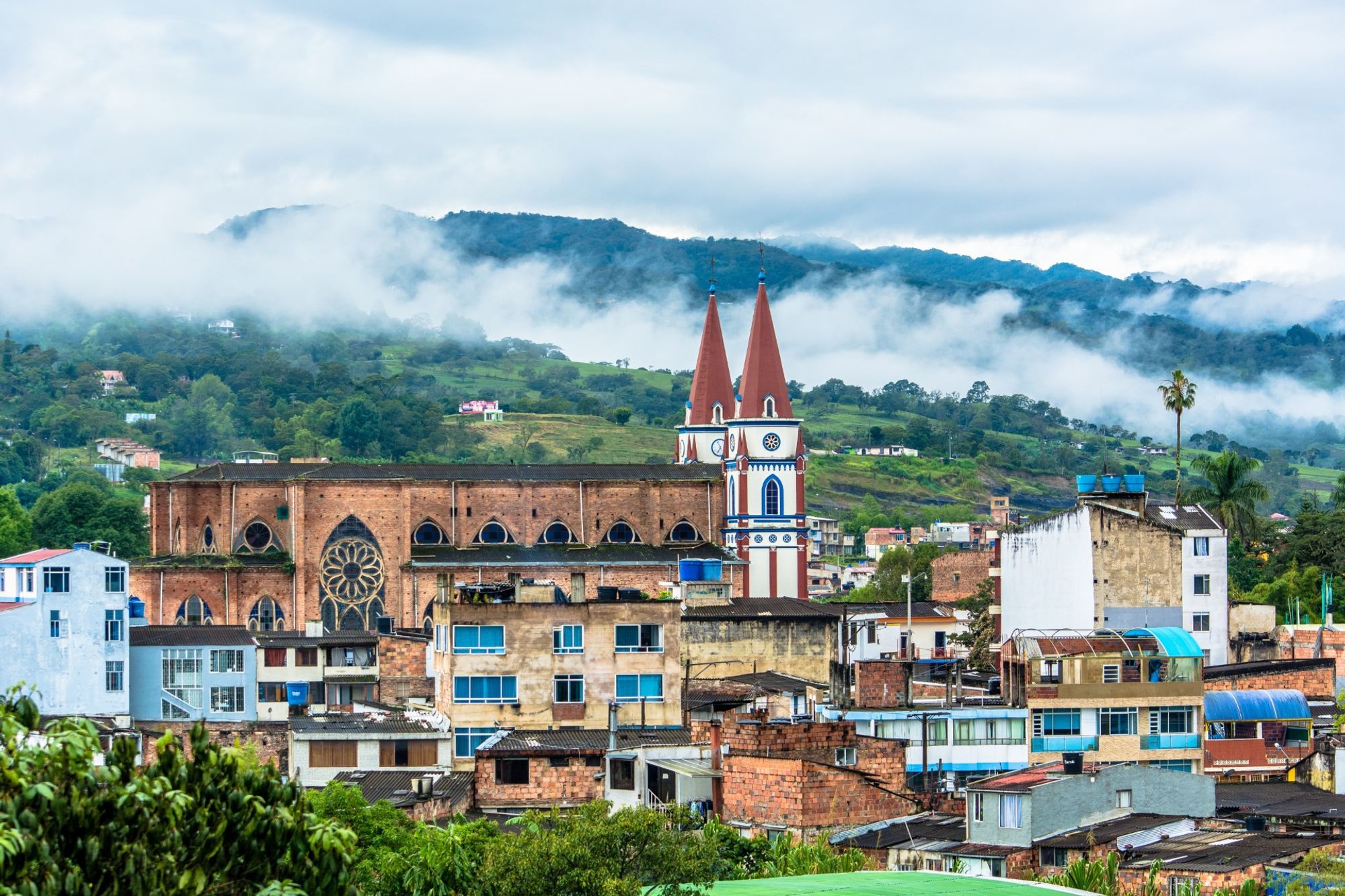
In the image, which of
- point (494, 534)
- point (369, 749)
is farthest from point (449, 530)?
Result: point (369, 749)

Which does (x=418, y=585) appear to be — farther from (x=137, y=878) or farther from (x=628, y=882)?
(x=137, y=878)

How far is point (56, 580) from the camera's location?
54656mm

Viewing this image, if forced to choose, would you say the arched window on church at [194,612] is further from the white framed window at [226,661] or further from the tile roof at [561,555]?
the white framed window at [226,661]

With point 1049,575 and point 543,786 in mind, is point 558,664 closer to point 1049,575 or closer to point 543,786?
point 543,786

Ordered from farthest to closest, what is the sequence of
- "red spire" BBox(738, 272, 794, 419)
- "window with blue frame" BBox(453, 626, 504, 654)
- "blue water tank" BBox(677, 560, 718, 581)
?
"red spire" BBox(738, 272, 794, 419) < "blue water tank" BBox(677, 560, 718, 581) < "window with blue frame" BBox(453, 626, 504, 654)

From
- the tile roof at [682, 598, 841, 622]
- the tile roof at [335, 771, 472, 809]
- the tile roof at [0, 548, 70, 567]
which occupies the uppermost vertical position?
the tile roof at [0, 548, 70, 567]

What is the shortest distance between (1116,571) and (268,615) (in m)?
34.5

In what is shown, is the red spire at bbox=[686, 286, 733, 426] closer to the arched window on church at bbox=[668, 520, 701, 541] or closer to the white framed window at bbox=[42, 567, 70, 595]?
the arched window on church at bbox=[668, 520, 701, 541]

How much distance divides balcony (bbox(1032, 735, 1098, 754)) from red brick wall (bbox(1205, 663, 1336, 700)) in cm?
1317

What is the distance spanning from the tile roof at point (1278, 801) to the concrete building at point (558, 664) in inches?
423

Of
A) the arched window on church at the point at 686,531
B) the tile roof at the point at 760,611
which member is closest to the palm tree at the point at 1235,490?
the arched window on church at the point at 686,531

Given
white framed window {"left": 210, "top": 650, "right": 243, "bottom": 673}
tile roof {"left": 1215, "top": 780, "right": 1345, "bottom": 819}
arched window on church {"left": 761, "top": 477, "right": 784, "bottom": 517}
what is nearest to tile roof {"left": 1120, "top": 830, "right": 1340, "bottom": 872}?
tile roof {"left": 1215, "top": 780, "right": 1345, "bottom": 819}

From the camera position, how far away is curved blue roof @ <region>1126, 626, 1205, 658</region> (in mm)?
46156

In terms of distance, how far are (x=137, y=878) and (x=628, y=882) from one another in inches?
382
